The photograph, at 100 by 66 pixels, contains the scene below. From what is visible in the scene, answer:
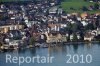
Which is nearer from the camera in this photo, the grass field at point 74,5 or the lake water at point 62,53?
the lake water at point 62,53

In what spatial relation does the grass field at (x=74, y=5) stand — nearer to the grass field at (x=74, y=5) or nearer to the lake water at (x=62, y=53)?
the grass field at (x=74, y=5)

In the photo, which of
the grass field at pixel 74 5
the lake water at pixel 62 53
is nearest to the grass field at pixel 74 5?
the grass field at pixel 74 5

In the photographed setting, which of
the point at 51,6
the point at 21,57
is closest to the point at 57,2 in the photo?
the point at 51,6

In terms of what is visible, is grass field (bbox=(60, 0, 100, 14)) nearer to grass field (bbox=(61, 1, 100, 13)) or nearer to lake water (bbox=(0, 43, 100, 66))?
grass field (bbox=(61, 1, 100, 13))

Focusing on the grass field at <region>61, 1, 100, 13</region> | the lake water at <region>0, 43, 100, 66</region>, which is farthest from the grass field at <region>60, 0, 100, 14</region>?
the lake water at <region>0, 43, 100, 66</region>

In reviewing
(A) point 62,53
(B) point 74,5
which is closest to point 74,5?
(B) point 74,5

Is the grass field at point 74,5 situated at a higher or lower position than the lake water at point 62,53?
higher

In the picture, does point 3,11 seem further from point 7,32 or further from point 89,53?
point 89,53

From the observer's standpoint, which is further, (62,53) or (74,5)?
(74,5)

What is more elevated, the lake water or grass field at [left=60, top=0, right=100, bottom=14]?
grass field at [left=60, top=0, right=100, bottom=14]

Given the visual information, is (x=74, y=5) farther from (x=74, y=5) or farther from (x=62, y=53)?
(x=62, y=53)

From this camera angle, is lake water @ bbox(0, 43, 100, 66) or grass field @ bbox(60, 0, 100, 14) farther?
grass field @ bbox(60, 0, 100, 14)

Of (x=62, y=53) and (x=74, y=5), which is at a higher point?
(x=74, y=5)
